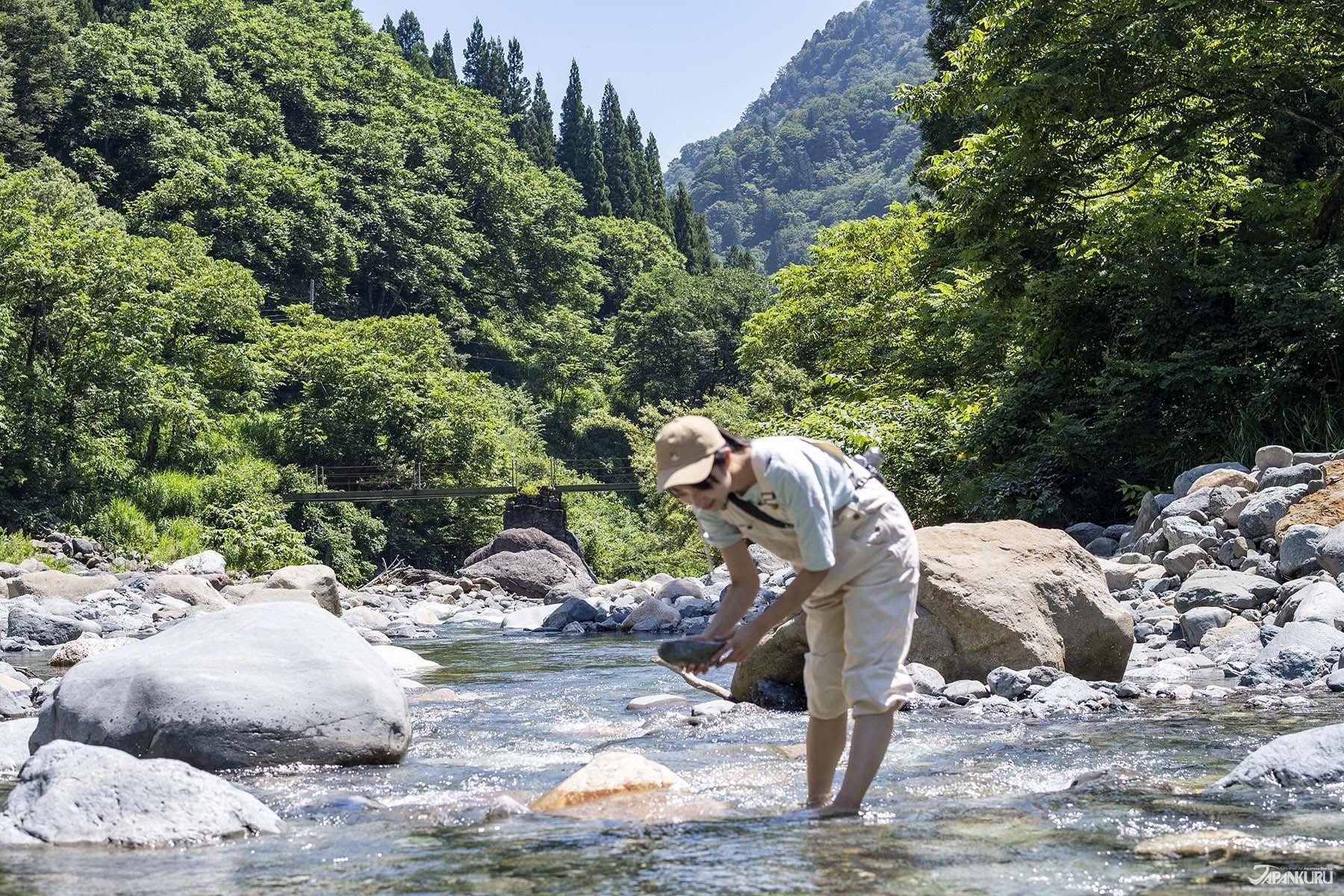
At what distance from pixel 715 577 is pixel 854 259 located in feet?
56.1

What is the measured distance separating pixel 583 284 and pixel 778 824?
71.7 meters

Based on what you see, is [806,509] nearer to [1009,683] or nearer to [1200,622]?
[1009,683]

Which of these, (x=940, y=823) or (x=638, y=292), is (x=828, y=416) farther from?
(x=638, y=292)

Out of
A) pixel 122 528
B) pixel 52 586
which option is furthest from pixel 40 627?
pixel 122 528

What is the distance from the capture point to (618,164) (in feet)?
299

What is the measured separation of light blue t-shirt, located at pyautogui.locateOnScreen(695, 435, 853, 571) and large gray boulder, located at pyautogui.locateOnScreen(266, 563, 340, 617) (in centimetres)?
1371

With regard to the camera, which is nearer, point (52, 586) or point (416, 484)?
point (52, 586)

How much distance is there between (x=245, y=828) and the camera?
4.56m

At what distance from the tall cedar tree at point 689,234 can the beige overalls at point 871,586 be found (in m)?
80.7

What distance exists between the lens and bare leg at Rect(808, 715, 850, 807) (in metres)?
4.70

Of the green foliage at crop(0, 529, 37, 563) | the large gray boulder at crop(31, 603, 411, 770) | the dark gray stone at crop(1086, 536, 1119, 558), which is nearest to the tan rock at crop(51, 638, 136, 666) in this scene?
the large gray boulder at crop(31, 603, 411, 770)

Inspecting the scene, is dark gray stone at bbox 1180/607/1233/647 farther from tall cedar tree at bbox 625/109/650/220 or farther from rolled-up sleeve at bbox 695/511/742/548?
tall cedar tree at bbox 625/109/650/220

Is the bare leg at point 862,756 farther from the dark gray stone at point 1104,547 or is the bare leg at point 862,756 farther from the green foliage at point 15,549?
the green foliage at point 15,549

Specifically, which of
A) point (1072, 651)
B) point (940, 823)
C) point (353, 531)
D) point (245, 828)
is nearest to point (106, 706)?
point (245, 828)
